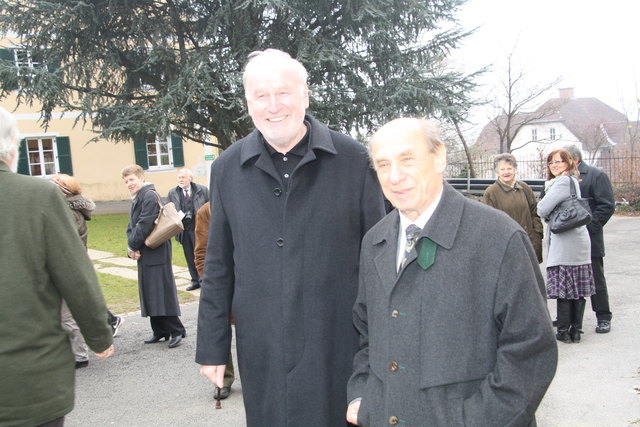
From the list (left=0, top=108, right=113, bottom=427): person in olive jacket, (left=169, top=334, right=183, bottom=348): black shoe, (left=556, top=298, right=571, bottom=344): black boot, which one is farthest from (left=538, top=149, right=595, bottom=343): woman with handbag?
(left=0, top=108, right=113, bottom=427): person in olive jacket

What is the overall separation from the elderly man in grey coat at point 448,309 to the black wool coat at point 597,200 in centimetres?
487

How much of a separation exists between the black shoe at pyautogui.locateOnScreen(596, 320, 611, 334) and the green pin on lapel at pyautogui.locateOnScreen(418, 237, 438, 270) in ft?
16.6

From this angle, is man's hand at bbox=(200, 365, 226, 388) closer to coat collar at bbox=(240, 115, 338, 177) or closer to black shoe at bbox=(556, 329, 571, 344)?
coat collar at bbox=(240, 115, 338, 177)

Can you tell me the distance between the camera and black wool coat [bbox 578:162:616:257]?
6.05 meters

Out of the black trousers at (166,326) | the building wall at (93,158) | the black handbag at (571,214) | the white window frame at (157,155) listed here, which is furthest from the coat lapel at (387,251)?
the white window frame at (157,155)

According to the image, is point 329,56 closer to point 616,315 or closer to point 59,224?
point 616,315

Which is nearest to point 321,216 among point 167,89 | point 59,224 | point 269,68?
point 269,68

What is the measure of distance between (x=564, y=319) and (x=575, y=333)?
0.18m

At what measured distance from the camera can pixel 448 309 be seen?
5.55ft

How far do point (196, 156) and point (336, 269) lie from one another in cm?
2441

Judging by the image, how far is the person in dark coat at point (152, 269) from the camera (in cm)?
630

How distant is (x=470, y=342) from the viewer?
1.69 meters

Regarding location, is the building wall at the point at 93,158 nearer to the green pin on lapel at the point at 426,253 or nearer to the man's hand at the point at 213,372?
the man's hand at the point at 213,372

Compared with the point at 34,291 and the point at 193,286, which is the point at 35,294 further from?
the point at 193,286
